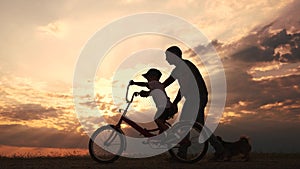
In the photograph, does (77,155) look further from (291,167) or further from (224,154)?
(291,167)

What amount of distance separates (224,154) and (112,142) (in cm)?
316

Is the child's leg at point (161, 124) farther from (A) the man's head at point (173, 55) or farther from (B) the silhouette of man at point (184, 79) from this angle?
(A) the man's head at point (173, 55)

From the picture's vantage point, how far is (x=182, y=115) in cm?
1102

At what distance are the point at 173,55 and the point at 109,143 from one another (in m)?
2.97

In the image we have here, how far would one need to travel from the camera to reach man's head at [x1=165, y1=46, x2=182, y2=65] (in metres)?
11.0

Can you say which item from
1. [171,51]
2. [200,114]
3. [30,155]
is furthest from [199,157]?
[30,155]

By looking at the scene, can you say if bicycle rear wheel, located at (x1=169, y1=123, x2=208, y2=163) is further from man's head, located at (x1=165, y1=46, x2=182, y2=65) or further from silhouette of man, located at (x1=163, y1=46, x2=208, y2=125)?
man's head, located at (x1=165, y1=46, x2=182, y2=65)

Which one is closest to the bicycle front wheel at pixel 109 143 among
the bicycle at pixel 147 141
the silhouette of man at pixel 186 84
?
the bicycle at pixel 147 141

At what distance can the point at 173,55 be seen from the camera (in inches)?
433

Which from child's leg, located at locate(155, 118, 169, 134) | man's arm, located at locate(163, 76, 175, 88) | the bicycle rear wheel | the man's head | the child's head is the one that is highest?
the man's head

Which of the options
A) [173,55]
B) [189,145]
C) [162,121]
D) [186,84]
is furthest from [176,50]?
[189,145]

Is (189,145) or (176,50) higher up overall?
(176,50)

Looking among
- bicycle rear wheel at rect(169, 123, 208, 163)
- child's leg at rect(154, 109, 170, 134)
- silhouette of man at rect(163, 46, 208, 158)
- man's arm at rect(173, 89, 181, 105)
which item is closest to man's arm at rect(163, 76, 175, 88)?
silhouette of man at rect(163, 46, 208, 158)

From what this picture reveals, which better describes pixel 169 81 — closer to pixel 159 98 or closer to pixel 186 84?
pixel 186 84
